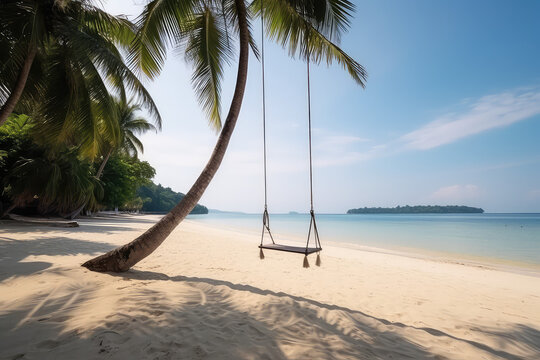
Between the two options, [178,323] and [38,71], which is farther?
[38,71]

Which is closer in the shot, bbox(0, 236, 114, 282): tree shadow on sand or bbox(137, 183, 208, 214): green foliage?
bbox(0, 236, 114, 282): tree shadow on sand

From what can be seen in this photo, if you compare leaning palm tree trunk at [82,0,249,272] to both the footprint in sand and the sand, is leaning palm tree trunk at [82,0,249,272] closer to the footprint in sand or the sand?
the sand

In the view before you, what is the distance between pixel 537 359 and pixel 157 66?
6.93 meters

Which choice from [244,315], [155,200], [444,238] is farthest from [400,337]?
[155,200]

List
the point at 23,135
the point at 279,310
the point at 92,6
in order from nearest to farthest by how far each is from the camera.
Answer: the point at 279,310, the point at 92,6, the point at 23,135

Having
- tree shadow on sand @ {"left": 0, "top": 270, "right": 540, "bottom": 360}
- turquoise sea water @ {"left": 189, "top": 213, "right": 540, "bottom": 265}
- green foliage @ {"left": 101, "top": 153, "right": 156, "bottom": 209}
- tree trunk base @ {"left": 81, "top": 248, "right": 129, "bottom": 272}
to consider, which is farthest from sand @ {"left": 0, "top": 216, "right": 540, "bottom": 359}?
green foliage @ {"left": 101, "top": 153, "right": 156, "bottom": 209}

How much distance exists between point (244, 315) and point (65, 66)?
767 cm

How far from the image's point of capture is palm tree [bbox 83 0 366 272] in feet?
14.0

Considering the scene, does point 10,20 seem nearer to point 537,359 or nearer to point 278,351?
point 278,351

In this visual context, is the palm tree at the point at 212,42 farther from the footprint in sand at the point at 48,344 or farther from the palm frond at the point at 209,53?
the footprint in sand at the point at 48,344

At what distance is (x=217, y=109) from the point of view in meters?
5.84

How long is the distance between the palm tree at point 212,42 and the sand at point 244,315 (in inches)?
28.1

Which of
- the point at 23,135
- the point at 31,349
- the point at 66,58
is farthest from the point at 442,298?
the point at 23,135

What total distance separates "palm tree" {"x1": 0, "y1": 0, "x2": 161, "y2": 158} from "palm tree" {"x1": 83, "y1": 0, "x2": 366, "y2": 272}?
1624 mm
